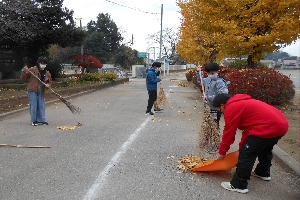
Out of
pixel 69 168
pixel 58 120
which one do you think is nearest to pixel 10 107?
pixel 58 120

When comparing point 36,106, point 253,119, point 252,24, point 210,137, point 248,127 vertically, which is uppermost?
point 252,24

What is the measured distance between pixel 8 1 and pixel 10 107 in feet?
20.2

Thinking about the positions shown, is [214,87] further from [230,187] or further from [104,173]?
[104,173]

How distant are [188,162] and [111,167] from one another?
1.21 m

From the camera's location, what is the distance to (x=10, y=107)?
11.4 m

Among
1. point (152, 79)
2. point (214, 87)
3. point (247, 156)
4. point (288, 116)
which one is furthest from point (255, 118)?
point (288, 116)

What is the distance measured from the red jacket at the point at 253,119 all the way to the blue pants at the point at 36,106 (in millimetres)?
5711

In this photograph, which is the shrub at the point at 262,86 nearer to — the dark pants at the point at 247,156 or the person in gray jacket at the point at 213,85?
the person in gray jacket at the point at 213,85

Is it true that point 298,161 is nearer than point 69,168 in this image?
No

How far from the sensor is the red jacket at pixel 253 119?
13.9 feet

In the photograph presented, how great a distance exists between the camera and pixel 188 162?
5520mm

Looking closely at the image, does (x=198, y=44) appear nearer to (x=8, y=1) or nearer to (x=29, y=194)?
(x=8, y=1)

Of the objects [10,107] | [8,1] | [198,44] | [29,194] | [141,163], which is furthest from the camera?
[198,44]

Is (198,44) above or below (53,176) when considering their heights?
above
